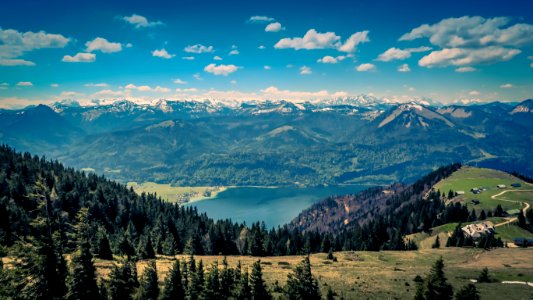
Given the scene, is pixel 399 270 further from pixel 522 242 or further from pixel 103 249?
pixel 522 242

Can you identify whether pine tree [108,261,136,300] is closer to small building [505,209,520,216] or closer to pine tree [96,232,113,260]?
pine tree [96,232,113,260]

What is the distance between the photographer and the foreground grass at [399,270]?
60656mm

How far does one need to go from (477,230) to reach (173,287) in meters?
121

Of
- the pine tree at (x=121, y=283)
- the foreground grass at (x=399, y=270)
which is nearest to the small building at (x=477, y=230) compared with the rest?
the foreground grass at (x=399, y=270)

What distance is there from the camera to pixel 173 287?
5319 cm

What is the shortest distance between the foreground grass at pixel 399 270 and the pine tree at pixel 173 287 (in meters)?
13.7

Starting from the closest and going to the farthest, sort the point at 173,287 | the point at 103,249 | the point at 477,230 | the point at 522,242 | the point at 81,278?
the point at 81,278, the point at 173,287, the point at 103,249, the point at 522,242, the point at 477,230

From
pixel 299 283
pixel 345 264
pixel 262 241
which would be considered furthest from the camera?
pixel 262 241

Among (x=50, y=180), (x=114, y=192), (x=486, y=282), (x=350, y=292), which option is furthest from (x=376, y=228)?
(x=50, y=180)

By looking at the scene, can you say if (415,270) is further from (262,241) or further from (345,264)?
(262,241)

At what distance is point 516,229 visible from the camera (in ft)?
447

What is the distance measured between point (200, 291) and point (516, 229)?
133 m

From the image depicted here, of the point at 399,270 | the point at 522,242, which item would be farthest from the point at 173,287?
the point at 522,242

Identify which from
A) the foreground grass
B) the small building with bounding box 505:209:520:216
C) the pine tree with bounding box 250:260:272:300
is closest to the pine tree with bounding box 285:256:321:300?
the pine tree with bounding box 250:260:272:300
